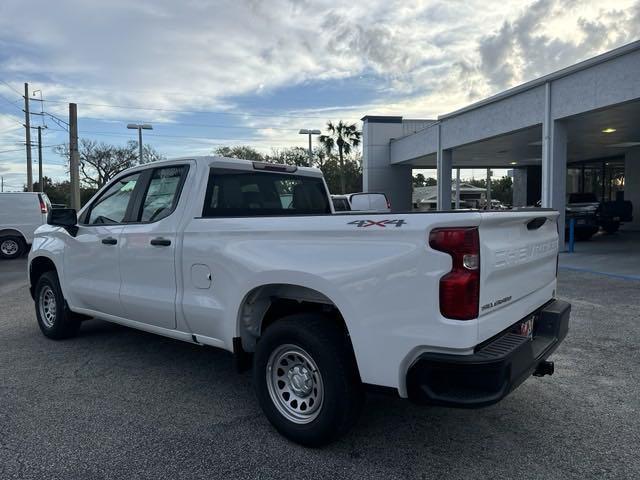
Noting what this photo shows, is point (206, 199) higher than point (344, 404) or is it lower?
higher

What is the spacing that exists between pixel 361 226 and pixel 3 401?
10.9 feet

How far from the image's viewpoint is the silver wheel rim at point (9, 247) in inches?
593

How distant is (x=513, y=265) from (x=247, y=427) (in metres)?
2.13

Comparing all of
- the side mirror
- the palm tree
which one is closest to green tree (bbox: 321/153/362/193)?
the palm tree

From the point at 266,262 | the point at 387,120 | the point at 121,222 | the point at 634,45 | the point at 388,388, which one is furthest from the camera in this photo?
the point at 387,120

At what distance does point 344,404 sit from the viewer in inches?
118

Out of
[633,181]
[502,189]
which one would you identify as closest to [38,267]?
[633,181]

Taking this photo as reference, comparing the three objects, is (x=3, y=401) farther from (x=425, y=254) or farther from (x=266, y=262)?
(x=425, y=254)

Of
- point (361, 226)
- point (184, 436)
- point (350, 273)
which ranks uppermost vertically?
point (361, 226)

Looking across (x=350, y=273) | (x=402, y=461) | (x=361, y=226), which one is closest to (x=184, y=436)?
(x=402, y=461)

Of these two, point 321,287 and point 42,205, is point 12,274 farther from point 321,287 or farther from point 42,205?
point 321,287

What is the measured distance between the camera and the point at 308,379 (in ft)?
10.8

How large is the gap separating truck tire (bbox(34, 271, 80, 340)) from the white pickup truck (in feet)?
2.77

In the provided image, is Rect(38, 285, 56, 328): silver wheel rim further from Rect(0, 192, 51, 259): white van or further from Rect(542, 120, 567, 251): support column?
Rect(542, 120, 567, 251): support column
